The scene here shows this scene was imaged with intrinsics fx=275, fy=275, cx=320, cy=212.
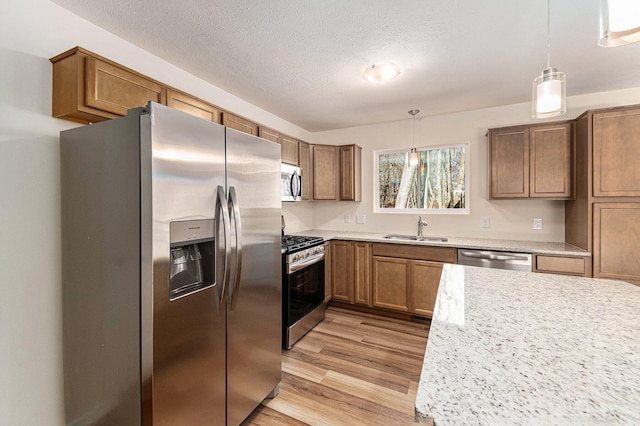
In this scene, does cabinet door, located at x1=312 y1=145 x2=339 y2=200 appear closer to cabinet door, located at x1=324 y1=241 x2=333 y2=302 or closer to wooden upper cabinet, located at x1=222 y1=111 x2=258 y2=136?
cabinet door, located at x1=324 y1=241 x2=333 y2=302

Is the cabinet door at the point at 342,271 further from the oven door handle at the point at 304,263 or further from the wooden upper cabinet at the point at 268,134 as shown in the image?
the wooden upper cabinet at the point at 268,134

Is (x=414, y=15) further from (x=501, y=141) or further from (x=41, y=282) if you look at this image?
(x=41, y=282)

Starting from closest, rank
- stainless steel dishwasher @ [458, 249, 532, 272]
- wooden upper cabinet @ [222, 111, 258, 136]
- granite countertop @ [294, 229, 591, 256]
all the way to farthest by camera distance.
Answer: wooden upper cabinet @ [222, 111, 258, 136]
granite countertop @ [294, 229, 591, 256]
stainless steel dishwasher @ [458, 249, 532, 272]

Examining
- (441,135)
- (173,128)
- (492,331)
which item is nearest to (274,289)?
(173,128)

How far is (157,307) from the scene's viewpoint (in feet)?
4.04

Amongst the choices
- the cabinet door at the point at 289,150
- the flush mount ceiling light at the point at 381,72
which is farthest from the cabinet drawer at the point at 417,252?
the flush mount ceiling light at the point at 381,72

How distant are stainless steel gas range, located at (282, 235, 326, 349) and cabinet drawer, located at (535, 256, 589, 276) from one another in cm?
218

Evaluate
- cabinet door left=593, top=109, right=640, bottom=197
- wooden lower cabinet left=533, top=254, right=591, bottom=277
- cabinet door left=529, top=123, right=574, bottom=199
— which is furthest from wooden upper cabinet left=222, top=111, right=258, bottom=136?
cabinet door left=593, top=109, right=640, bottom=197

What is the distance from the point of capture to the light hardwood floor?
1854 mm

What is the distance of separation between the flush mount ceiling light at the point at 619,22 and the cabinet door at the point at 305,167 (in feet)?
9.84

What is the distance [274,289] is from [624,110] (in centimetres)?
331

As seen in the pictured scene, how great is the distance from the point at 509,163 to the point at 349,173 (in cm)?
189

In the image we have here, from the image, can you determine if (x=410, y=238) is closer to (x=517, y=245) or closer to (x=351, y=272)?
(x=351, y=272)

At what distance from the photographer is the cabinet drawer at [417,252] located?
3011 mm
